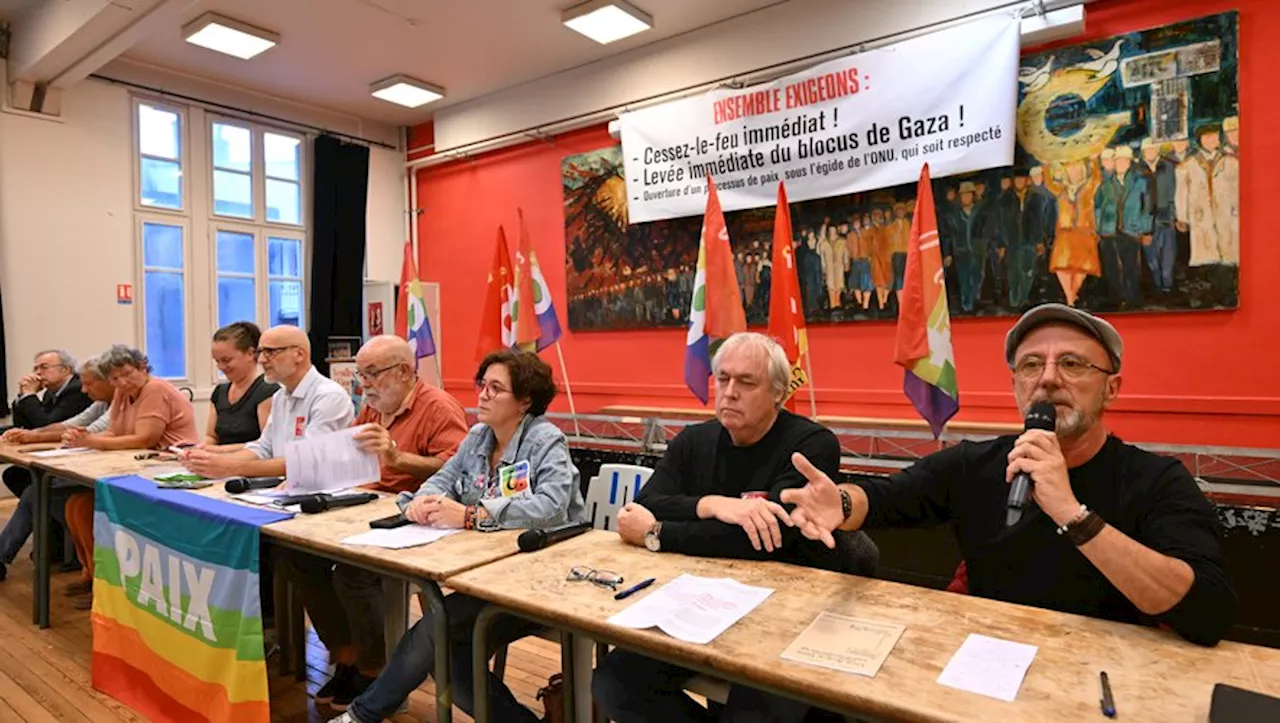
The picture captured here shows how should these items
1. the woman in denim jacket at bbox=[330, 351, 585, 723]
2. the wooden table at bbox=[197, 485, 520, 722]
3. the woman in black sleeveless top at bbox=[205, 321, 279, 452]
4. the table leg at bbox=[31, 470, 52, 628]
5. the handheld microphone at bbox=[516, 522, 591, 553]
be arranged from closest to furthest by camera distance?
the wooden table at bbox=[197, 485, 520, 722]
the handheld microphone at bbox=[516, 522, 591, 553]
the woman in denim jacket at bbox=[330, 351, 585, 723]
the table leg at bbox=[31, 470, 52, 628]
the woman in black sleeveless top at bbox=[205, 321, 279, 452]

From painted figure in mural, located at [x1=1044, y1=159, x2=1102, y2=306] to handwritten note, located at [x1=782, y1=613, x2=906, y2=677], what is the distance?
3576 millimetres

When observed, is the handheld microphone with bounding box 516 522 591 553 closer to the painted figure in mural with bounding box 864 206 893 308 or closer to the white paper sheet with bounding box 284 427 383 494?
the white paper sheet with bounding box 284 427 383 494

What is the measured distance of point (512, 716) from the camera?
203 cm

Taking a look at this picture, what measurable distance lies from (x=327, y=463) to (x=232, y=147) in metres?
5.59

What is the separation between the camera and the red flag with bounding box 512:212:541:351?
5383 mm

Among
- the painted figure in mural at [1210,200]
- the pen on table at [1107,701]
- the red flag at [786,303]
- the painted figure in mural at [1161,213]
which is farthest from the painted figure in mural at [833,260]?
the pen on table at [1107,701]

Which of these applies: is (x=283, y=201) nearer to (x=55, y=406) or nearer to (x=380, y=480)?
(x=55, y=406)

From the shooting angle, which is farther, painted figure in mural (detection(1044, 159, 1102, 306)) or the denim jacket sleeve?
painted figure in mural (detection(1044, 159, 1102, 306))

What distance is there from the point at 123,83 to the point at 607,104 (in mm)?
4035

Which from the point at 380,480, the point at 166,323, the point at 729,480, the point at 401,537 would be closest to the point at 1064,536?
the point at 729,480

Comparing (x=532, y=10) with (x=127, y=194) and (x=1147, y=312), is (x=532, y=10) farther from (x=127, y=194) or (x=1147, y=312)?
(x=1147, y=312)

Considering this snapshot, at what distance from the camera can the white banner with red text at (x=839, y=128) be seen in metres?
4.26

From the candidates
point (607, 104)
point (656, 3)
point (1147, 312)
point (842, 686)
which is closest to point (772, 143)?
point (656, 3)

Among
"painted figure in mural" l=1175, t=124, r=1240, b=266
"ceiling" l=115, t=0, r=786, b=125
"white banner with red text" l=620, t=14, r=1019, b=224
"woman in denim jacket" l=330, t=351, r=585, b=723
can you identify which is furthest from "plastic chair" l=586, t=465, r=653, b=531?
"ceiling" l=115, t=0, r=786, b=125
